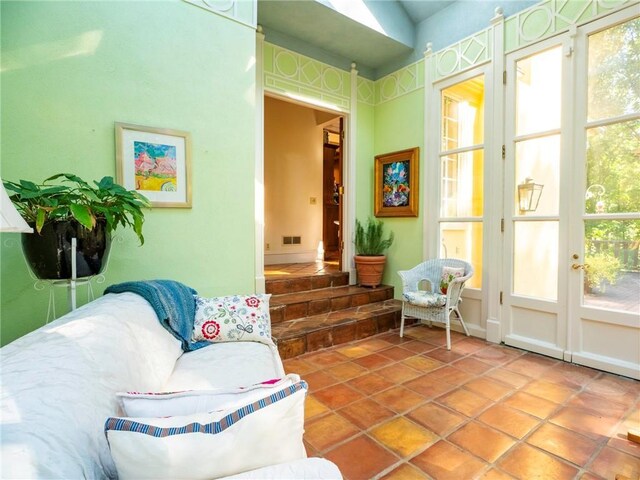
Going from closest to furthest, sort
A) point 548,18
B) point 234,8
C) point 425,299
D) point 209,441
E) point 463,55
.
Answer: point 209,441
point 234,8
point 548,18
point 425,299
point 463,55

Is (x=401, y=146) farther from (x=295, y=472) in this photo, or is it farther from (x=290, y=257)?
(x=295, y=472)

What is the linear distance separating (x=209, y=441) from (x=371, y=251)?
3.70 meters

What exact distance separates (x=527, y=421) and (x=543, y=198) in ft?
6.39

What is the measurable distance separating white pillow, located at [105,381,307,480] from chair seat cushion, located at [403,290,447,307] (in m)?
2.52

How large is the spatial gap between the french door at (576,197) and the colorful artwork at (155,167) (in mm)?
3015

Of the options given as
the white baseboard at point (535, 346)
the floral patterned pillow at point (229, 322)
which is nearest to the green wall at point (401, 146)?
the white baseboard at point (535, 346)

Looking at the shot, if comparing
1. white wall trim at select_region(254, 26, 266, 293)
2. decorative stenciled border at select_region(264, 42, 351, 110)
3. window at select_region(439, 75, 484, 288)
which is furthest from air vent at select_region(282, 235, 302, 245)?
window at select_region(439, 75, 484, 288)

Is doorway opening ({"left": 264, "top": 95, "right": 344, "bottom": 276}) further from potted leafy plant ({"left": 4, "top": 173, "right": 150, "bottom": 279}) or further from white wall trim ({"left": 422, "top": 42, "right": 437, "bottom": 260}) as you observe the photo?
potted leafy plant ({"left": 4, "top": 173, "right": 150, "bottom": 279})

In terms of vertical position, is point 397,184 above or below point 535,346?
above

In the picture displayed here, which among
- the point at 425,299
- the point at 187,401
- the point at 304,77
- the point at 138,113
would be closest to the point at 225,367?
the point at 187,401

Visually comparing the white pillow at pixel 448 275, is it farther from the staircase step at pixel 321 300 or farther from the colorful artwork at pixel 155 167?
the colorful artwork at pixel 155 167

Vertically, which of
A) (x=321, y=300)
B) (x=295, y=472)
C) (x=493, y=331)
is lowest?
(x=493, y=331)

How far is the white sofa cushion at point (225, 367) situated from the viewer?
4.69ft

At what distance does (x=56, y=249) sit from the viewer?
5.05 ft
